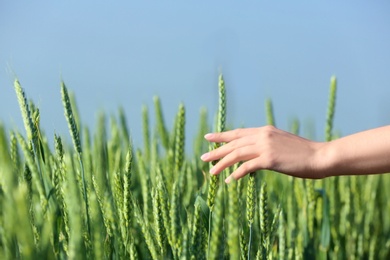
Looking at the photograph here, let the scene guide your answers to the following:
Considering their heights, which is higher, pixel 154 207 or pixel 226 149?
pixel 226 149

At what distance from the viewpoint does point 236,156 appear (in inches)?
41.8

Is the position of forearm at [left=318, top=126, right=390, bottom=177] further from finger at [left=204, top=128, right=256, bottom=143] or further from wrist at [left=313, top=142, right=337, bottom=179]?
finger at [left=204, top=128, right=256, bottom=143]

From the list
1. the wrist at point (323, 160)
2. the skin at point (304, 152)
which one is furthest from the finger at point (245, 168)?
the wrist at point (323, 160)

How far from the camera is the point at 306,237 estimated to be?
126 cm

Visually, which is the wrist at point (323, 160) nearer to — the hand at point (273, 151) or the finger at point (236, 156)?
the hand at point (273, 151)

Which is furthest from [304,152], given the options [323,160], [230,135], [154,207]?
[154,207]

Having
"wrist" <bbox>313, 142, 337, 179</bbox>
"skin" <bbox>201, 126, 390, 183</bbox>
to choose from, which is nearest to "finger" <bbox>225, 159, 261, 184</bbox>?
"skin" <bbox>201, 126, 390, 183</bbox>

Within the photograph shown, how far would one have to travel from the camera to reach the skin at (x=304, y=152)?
1.09m

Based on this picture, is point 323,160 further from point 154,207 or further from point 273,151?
point 154,207

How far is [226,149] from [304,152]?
17 centimetres

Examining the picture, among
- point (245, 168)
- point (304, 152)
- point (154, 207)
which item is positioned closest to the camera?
point (154, 207)

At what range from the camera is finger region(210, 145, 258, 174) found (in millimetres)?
975

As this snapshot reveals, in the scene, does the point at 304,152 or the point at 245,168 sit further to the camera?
the point at 304,152

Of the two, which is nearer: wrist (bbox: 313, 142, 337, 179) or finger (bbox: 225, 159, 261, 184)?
finger (bbox: 225, 159, 261, 184)
